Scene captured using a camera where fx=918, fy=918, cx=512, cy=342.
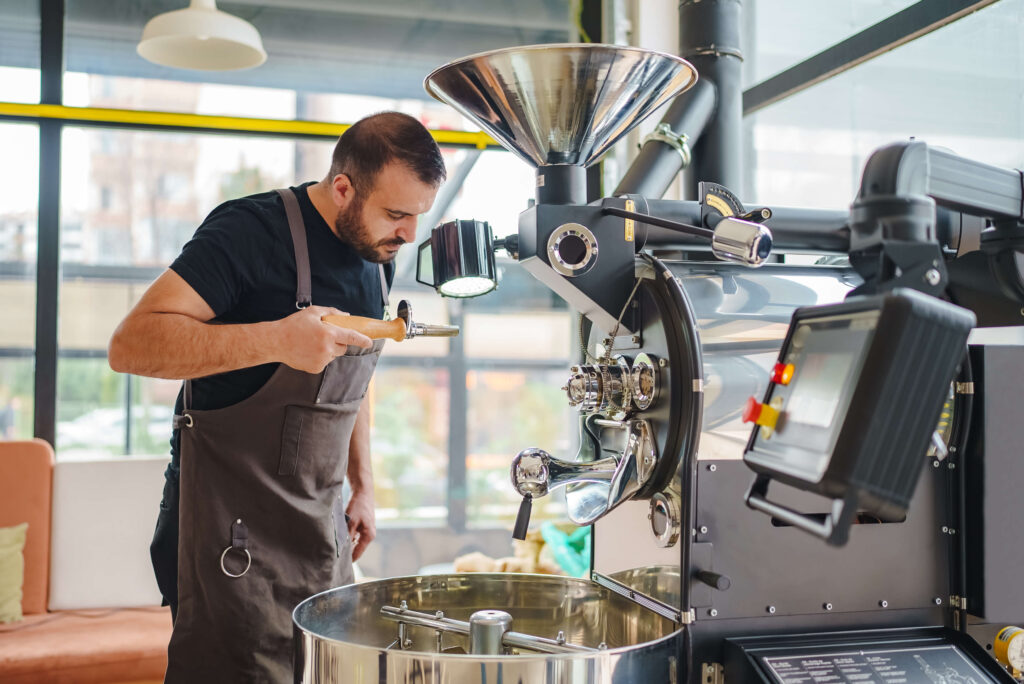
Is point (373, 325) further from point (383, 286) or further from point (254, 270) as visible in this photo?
point (383, 286)

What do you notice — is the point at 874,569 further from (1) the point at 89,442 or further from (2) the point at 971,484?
(1) the point at 89,442

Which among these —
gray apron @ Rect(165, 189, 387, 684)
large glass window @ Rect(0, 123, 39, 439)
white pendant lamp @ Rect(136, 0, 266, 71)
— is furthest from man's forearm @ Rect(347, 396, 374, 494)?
large glass window @ Rect(0, 123, 39, 439)

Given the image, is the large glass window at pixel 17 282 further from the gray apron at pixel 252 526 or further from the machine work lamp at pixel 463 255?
the machine work lamp at pixel 463 255

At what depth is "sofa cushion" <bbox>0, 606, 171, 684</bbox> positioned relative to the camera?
8.28 feet

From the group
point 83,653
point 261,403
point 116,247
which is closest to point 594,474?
point 261,403

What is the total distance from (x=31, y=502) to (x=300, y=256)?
1.95 meters

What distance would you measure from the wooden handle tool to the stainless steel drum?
1.19 feet

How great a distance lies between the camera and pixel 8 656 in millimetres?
2529

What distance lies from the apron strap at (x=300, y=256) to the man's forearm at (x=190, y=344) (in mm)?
188

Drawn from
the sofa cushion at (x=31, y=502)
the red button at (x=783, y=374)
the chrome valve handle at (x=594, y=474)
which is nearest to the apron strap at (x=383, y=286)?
the chrome valve handle at (x=594, y=474)

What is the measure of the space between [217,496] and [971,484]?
3.85 ft

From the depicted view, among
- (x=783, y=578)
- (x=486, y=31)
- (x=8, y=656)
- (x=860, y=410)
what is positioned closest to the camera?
(x=860, y=410)

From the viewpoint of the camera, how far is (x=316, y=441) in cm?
163

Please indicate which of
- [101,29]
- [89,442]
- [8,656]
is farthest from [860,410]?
[101,29]
